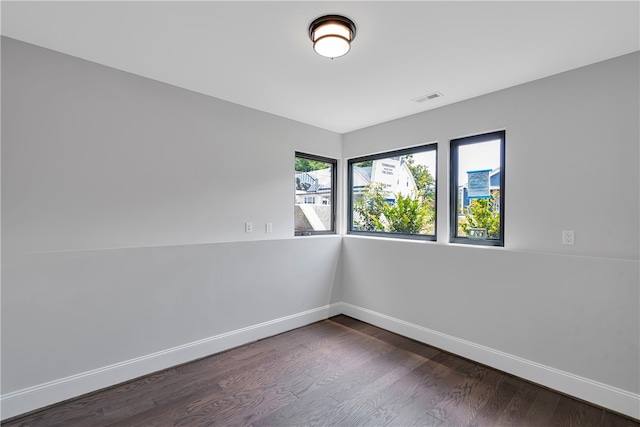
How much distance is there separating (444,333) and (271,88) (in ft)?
9.86

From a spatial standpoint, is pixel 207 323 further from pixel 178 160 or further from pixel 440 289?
pixel 440 289

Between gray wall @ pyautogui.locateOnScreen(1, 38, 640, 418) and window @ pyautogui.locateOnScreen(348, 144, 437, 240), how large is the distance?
236mm

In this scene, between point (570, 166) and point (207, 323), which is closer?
point (570, 166)

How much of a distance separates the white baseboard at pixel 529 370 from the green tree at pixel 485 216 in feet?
3.62

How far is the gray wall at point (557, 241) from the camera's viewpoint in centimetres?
221

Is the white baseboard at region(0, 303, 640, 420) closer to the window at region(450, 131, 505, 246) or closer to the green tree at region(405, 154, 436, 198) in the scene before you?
the window at region(450, 131, 505, 246)

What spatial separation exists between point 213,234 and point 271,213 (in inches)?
28.8

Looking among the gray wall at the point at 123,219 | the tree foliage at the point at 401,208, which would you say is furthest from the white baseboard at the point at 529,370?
the gray wall at the point at 123,219

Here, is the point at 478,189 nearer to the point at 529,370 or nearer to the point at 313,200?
the point at 529,370

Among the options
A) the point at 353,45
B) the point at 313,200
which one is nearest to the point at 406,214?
the point at 313,200

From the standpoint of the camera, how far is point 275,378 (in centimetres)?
259

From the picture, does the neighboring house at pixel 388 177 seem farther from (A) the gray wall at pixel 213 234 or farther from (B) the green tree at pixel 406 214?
(A) the gray wall at pixel 213 234

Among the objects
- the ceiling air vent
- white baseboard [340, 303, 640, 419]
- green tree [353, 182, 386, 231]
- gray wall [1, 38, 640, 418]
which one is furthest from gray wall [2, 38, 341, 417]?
the ceiling air vent

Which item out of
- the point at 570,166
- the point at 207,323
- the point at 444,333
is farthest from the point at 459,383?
the point at 207,323
